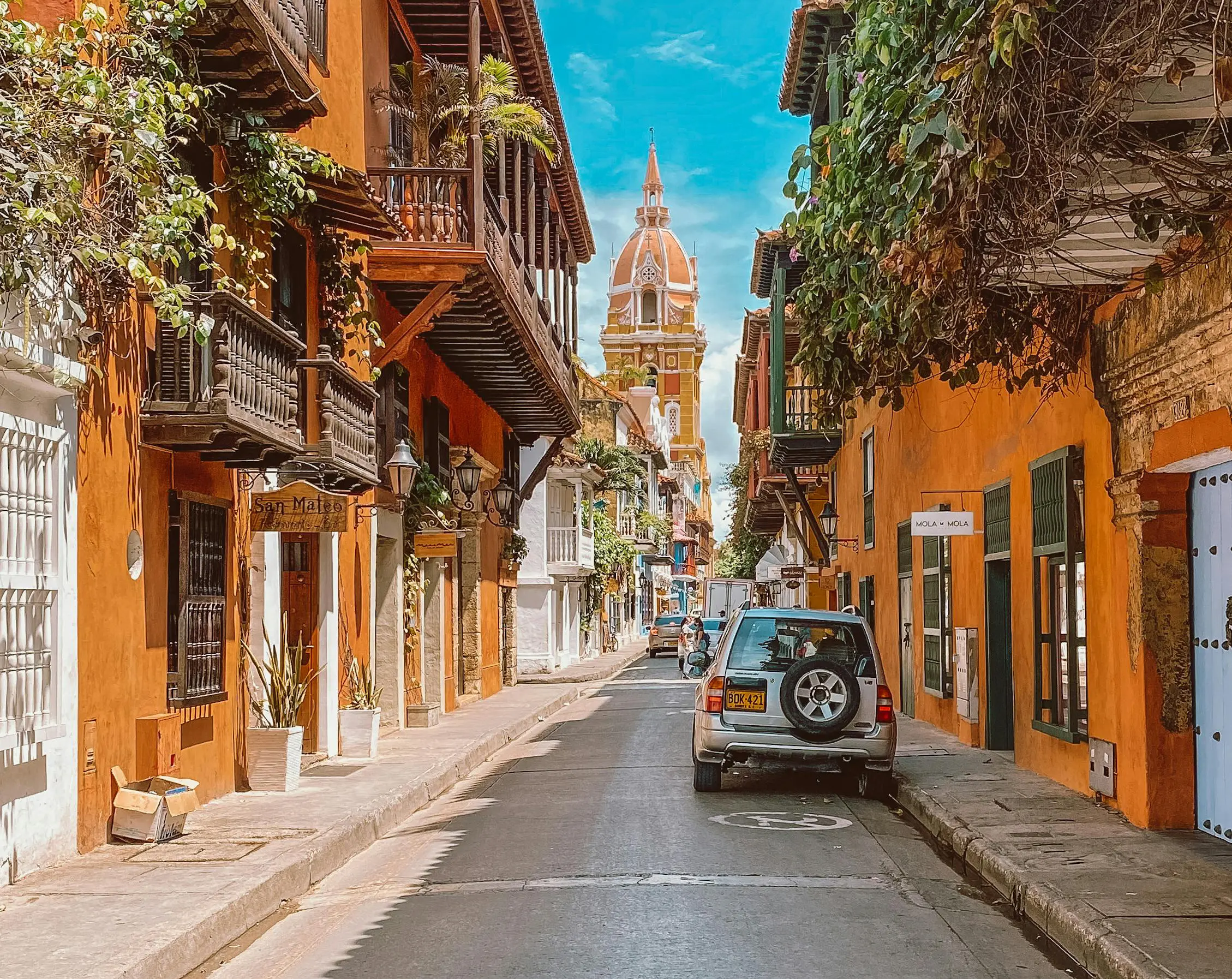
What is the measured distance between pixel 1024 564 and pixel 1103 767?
130 inches

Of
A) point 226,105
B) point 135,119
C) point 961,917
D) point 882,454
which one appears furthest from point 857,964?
point 882,454

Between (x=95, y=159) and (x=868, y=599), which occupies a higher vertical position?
(x=95, y=159)

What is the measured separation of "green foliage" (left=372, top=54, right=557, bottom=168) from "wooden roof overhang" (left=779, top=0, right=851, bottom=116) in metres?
5.00

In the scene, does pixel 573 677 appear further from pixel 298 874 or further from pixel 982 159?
pixel 982 159

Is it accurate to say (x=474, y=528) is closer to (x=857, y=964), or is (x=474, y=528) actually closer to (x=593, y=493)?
(x=857, y=964)

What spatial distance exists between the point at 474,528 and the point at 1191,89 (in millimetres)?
20473

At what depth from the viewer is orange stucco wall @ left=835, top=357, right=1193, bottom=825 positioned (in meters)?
10.8

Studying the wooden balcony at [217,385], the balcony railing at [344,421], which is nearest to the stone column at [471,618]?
the balcony railing at [344,421]

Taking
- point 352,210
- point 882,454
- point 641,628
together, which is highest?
point 352,210

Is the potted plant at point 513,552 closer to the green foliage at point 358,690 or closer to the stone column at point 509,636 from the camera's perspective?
the stone column at point 509,636

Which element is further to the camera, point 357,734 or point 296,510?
point 357,734

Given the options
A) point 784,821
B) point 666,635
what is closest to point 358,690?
point 784,821

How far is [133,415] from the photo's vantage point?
421 inches

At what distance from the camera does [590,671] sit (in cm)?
4303
